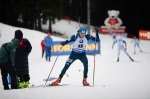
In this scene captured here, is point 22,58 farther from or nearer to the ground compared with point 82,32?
nearer to the ground

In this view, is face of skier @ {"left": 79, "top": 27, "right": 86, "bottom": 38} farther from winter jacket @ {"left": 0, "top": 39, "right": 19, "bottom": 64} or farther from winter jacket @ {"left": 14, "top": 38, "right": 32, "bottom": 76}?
winter jacket @ {"left": 0, "top": 39, "right": 19, "bottom": 64}

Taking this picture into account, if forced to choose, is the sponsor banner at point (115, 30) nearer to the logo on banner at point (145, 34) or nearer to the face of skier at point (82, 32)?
the logo on banner at point (145, 34)

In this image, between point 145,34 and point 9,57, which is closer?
point 9,57

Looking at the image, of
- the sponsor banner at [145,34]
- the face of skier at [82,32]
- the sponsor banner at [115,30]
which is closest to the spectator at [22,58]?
the face of skier at [82,32]

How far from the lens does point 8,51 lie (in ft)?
18.9

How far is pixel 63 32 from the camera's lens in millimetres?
41312

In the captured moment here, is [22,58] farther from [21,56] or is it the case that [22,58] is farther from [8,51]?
[8,51]

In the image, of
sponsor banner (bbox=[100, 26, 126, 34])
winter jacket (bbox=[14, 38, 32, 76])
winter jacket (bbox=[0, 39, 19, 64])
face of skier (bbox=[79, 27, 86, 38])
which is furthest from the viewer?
sponsor banner (bbox=[100, 26, 126, 34])

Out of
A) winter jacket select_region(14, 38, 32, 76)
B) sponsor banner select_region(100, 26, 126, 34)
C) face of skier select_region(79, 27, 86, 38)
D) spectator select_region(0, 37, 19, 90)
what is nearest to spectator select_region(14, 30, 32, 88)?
winter jacket select_region(14, 38, 32, 76)

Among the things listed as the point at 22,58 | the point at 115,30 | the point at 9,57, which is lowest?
the point at 22,58

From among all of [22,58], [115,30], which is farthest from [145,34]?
[22,58]

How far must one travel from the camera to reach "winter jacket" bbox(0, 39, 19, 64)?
18.6 ft

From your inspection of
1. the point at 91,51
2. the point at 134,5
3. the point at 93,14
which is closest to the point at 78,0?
the point at 93,14

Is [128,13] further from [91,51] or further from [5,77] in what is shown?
[5,77]
